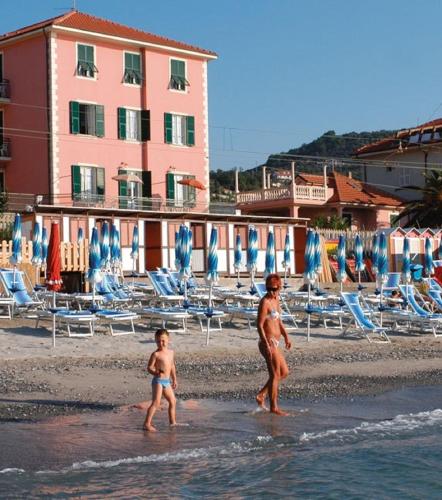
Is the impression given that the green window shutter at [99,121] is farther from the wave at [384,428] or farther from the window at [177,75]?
the wave at [384,428]

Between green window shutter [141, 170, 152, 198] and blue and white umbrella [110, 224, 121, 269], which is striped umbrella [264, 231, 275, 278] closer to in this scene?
blue and white umbrella [110, 224, 121, 269]

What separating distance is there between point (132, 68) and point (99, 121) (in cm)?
311

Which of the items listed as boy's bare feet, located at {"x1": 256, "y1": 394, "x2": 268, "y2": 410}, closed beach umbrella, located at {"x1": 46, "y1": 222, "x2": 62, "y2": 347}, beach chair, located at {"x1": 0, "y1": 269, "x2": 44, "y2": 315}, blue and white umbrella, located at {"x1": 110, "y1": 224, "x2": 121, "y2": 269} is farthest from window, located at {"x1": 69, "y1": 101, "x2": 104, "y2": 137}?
boy's bare feet, located at {"x1": 256, "y1": 394, "x2": 268, "y2": 410}

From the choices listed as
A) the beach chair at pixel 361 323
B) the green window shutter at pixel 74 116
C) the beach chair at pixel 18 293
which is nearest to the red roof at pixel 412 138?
the green window shutter at pixel 74 116

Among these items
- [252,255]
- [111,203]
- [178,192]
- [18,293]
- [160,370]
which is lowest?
[160,370]

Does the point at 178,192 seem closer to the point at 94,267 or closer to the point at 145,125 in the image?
the point at 145,125

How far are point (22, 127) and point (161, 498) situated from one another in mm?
32902

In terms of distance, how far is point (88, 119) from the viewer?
39000mm

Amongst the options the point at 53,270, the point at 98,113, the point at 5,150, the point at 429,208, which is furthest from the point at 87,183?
the point at 53,270

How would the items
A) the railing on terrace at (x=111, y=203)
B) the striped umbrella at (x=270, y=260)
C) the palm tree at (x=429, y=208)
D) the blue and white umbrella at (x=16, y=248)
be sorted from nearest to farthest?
the blue and white umbrella at (x=16, y=248)
the striped umbrella at (x=270, y=260)
the railing on terrace at (x=111, y=203)
the palm tree at (x=429, y=208)

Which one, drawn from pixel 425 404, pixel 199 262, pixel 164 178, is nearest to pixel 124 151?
pixel 164 178

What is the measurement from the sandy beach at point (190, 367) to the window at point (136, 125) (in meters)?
22.4

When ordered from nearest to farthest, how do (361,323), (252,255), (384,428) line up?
(384,428), (361,323), (252,255)

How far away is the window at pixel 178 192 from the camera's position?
40969mm
